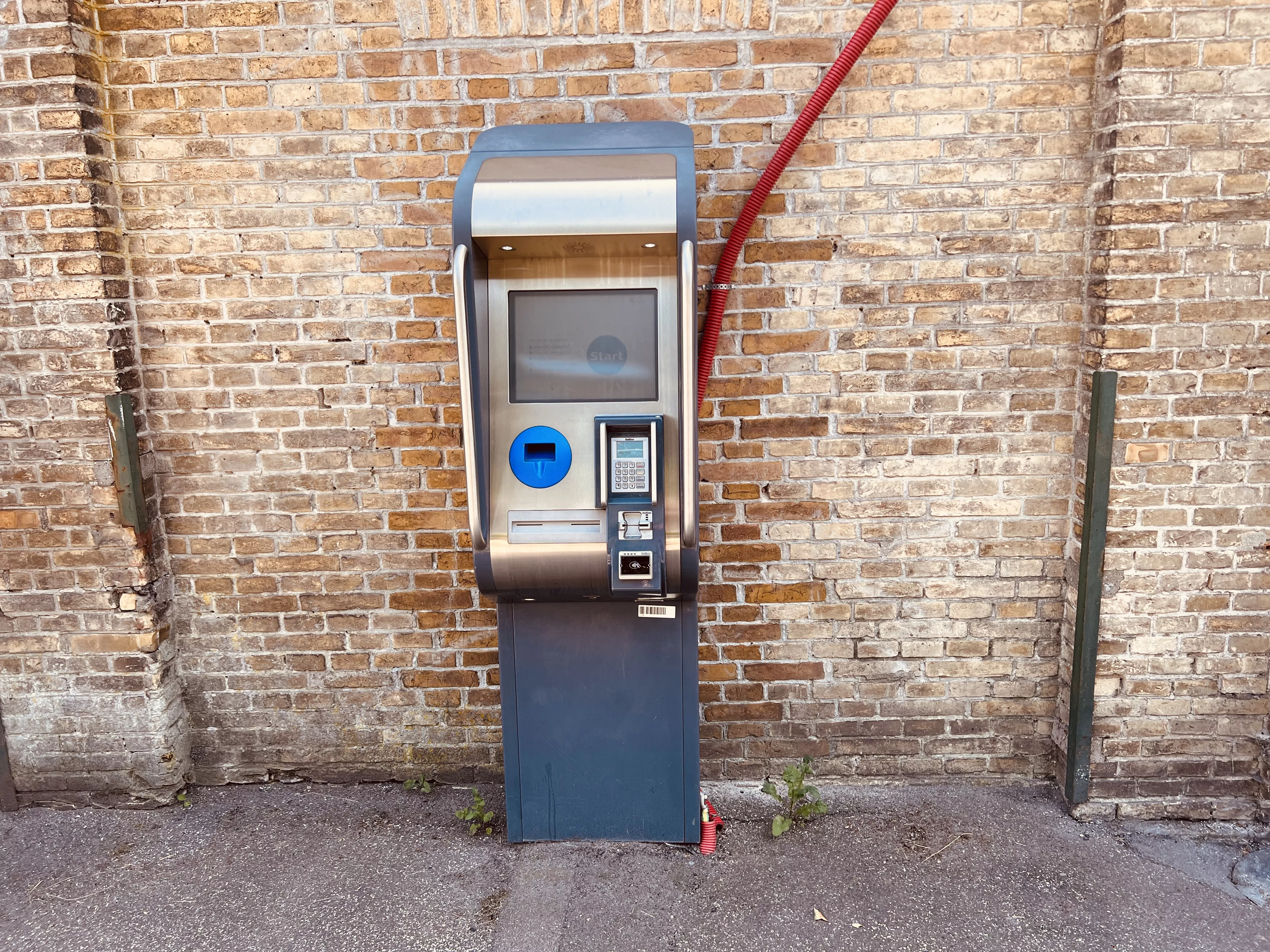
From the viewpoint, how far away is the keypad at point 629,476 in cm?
232

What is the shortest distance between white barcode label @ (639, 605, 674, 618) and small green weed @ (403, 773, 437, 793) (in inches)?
48.0

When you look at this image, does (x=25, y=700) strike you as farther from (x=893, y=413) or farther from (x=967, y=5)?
(x=967, y=5)

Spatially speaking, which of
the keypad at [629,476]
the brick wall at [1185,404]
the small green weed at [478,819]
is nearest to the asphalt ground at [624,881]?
the small green weed at [478,819]

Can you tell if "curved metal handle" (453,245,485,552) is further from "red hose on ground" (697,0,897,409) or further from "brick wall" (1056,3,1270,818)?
"brick wall" (1056,3,1270,818)

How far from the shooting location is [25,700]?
10.0 feet

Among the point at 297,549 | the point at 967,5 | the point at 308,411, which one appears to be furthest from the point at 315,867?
the point at 967,5

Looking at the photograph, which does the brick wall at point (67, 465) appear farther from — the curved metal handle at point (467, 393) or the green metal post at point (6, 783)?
the curved metal handle at point (467, 393)

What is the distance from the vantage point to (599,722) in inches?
106

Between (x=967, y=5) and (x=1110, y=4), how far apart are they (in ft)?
1.40

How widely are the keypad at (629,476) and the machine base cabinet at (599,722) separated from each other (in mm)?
457

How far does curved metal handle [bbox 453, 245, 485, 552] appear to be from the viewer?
219 cm

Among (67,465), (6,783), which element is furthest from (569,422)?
(6,783)

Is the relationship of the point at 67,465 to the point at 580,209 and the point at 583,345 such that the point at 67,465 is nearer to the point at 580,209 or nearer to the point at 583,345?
the point at 583,345

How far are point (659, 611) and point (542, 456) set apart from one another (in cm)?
61
